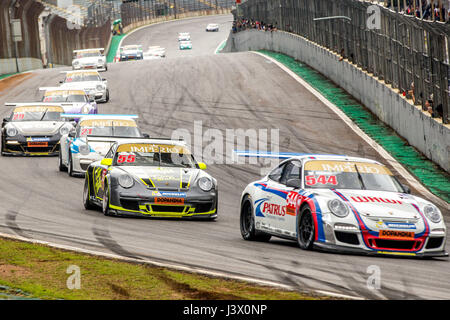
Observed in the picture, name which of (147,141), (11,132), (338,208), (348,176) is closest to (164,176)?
(147,141)

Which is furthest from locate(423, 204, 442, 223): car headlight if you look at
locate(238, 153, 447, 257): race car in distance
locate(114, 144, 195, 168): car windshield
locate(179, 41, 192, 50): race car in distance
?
locate(179, 41, 192, 50): race car in distance

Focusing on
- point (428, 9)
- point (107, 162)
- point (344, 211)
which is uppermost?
point (428, 9)

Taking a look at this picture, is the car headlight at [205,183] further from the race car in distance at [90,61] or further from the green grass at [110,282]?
the race car in distance at [90,61]

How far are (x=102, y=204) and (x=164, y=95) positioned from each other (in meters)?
22.4

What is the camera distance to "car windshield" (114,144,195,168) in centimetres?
1448

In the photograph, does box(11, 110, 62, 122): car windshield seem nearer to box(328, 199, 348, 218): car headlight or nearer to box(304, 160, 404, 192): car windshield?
box(304, 160, 404, 192): car windshield

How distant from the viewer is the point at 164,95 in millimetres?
36344

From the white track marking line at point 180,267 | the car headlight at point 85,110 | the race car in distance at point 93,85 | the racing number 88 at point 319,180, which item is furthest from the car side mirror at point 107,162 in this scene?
the race car in distance at point 93,85

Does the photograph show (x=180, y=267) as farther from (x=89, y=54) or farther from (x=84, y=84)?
(x=89, y=54)

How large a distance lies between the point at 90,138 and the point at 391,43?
10739 millimetres

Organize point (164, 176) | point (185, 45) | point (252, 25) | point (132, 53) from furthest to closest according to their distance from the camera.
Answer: point (185, 45) → point (132, 53) → point (252, 25) → point (164, 176)

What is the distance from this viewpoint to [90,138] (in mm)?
19469

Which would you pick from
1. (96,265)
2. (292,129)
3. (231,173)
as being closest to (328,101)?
(292,129)

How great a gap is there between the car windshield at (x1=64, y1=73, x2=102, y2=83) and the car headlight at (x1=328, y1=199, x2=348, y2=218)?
26742 mm
